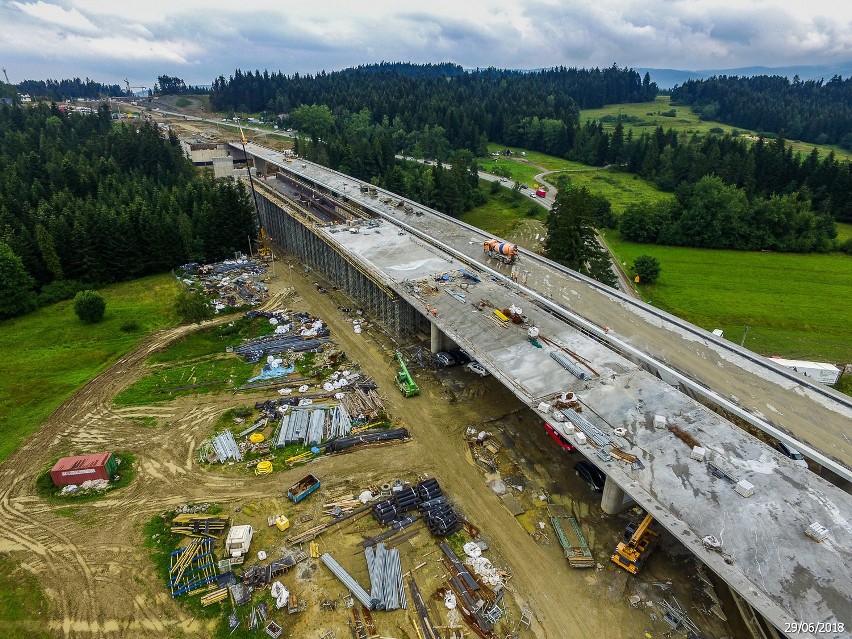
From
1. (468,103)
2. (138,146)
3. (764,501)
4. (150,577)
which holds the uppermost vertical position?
(468,103)

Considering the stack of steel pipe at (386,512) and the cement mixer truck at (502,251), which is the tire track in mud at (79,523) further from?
the cement mixer truck at (502,251)

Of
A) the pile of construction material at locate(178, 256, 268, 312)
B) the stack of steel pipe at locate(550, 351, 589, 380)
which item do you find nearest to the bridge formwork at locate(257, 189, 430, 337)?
the pile of construction material at locate(178, 256, 268, 312)

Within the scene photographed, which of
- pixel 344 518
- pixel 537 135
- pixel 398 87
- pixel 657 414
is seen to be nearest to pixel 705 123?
pixel 537 135

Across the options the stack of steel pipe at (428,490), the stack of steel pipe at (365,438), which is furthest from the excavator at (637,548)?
the stack of steel pipe at (365,438)

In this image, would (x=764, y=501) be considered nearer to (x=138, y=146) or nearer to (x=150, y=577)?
(x=150, y=577)

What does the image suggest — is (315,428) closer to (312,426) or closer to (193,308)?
(312,426)

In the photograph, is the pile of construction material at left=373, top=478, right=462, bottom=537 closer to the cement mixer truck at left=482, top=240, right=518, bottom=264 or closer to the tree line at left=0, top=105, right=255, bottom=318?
the cement mixer truck at left=482, top=240, right=518, bottom=264

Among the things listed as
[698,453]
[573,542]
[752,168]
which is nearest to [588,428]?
[698,453]
